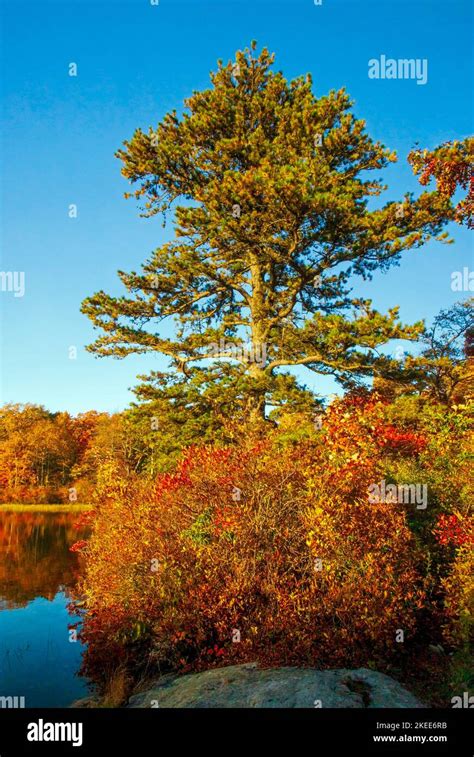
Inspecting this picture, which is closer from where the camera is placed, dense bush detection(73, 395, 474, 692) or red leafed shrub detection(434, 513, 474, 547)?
dense bush detection(73, 395, 474, 692)

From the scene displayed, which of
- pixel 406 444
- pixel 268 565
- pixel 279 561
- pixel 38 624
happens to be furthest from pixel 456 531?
pixel 38 624

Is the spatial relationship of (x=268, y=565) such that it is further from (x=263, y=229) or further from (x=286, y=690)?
(x=263, y=229)

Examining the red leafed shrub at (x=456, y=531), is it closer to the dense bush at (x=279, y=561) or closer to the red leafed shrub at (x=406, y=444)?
the dense bush at (x=279, y=561)

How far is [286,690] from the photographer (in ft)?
20.3

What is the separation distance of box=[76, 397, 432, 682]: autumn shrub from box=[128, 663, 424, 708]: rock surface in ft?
1.67

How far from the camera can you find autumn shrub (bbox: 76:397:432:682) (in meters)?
7.52

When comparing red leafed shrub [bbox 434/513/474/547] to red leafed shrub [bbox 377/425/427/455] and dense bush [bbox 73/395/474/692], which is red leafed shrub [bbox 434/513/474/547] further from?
red leafed shrub [bbox 377/425/427/455]

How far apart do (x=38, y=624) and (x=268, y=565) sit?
28.4 feet

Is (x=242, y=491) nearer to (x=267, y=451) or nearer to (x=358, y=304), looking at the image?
Result: (x=267, y=451)

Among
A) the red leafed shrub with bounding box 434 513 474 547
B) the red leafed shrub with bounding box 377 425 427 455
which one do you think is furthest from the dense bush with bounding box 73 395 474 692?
the red leafed shrub with bounding box 377 425 427 455

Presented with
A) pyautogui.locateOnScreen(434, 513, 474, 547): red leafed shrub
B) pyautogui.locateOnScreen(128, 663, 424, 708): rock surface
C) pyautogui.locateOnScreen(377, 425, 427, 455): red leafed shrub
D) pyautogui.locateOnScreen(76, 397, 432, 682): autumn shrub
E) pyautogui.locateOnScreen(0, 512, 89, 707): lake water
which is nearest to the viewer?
pyautogui.locateOnScreen(128, 663, 424, 708): rock surface
